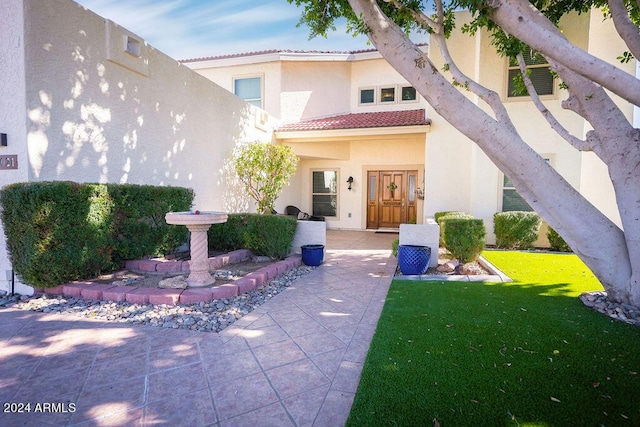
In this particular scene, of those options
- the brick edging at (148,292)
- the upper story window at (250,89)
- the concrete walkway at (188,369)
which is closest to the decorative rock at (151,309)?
the brick edging at (148,292)

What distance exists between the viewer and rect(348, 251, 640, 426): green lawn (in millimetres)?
2311

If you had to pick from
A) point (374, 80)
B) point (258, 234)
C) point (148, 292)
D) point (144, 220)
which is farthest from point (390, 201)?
point (148, 292)

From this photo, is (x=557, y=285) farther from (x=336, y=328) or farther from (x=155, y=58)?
(x=155, y=58)

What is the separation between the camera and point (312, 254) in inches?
277

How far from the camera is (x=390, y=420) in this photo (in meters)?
2.25

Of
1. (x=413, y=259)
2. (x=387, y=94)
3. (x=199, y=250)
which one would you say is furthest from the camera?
(x=387, y=94)

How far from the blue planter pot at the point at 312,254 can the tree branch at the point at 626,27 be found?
5.61m

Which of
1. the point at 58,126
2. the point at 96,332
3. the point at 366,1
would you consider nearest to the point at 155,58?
the point at 58,126

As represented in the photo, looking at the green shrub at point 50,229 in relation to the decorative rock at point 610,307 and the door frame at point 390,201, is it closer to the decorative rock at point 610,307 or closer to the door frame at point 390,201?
the decorative rock at point 610,307

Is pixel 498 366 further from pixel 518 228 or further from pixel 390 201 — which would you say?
pixel 390 201

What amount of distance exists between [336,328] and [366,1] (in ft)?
13.7

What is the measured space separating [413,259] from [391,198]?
282 inches

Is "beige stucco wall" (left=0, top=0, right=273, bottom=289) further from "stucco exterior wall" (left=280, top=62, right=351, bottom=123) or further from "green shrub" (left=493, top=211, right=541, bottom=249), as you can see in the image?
"green shrub" (left=493, top=211, right=541, bottom=249)

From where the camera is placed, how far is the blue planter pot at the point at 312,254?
7047 millimetres
